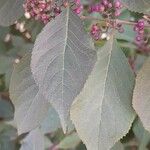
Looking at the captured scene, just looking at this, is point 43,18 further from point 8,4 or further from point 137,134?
point 137,134

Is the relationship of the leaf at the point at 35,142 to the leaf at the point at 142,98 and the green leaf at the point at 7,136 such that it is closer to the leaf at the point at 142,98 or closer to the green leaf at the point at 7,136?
the green leaf at the point at 7,136

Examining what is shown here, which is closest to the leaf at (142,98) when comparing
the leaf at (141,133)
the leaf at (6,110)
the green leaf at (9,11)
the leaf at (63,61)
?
the leaf at (63,61)

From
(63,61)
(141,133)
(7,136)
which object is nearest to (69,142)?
(7,136)

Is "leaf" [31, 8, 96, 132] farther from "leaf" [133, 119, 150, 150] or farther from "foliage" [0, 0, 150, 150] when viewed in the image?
"leaf" [133, 119, 150, 150]

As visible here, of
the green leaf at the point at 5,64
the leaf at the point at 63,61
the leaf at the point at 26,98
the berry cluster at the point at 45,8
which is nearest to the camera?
the leaf at the point at 63,61

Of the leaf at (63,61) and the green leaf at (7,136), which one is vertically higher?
the leaf at (63,61)

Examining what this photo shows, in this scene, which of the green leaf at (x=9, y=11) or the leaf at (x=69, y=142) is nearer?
the green leaf at (x=9, y=11)

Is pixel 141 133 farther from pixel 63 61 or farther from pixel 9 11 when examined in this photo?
pixel 63 61

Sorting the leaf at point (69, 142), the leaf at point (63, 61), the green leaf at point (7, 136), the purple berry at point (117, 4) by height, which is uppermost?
the leaf at point (63, 61)
